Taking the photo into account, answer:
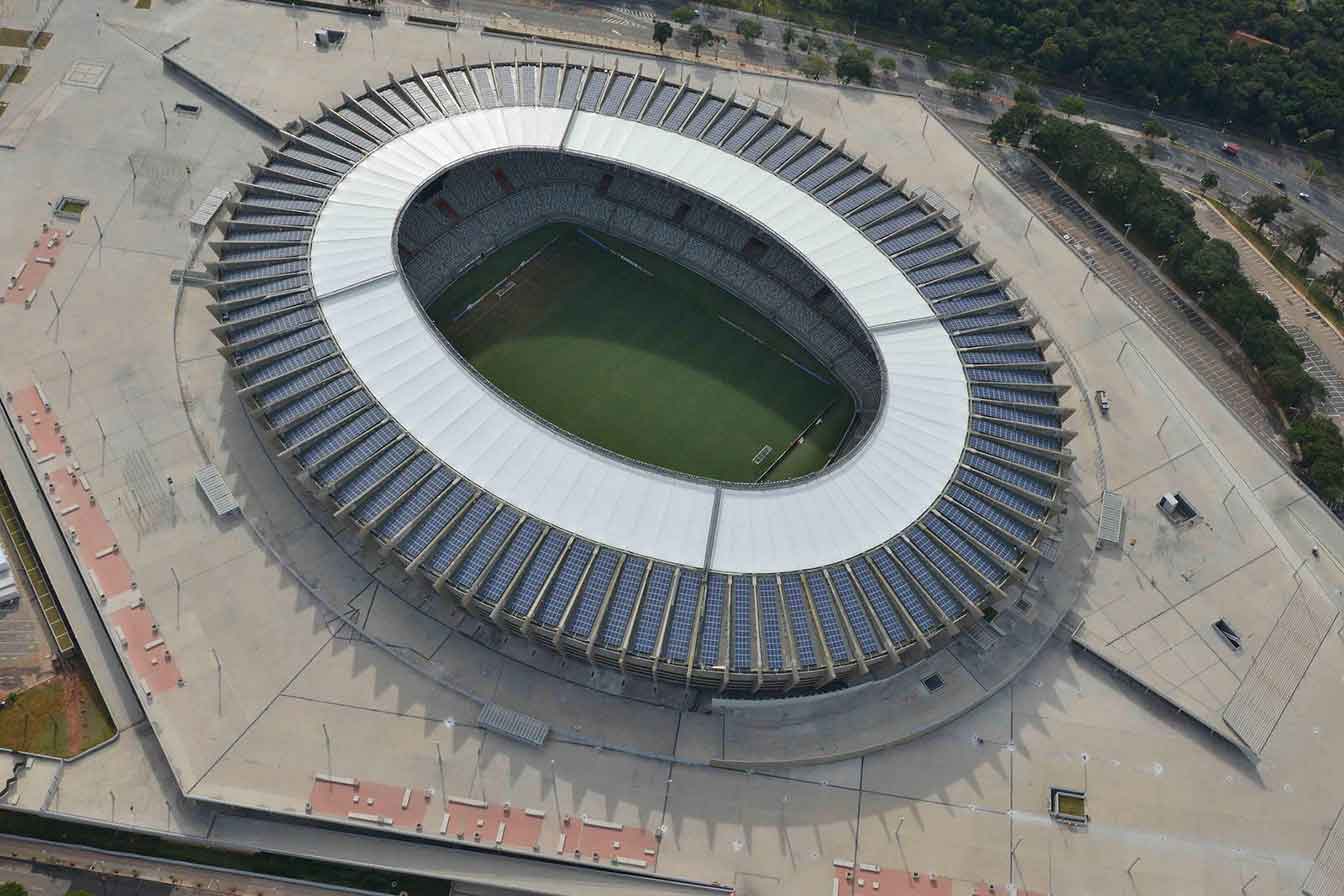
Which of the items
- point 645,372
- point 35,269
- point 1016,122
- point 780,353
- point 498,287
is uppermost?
point 1016,122

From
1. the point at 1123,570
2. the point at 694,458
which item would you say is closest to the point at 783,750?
the point at 694,458

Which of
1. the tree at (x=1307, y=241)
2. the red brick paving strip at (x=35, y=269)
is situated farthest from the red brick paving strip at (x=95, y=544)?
the tree at (x=1307, y=241)

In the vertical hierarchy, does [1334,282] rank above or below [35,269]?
above

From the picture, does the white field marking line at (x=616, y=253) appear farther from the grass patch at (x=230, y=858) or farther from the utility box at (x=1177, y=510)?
the grass patch at (x=230, y=858)

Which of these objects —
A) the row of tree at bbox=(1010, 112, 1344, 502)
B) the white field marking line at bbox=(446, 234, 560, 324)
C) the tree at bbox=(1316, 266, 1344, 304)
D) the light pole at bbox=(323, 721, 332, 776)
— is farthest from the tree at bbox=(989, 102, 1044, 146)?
the light pole at bbox=(323, 721, 332, 776)

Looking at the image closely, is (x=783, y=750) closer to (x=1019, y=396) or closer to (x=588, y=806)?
(x=588, y=806)

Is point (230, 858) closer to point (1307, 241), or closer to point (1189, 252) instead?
point (1189, 252)

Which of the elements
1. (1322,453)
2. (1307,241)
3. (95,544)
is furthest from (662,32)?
(1322,453)
